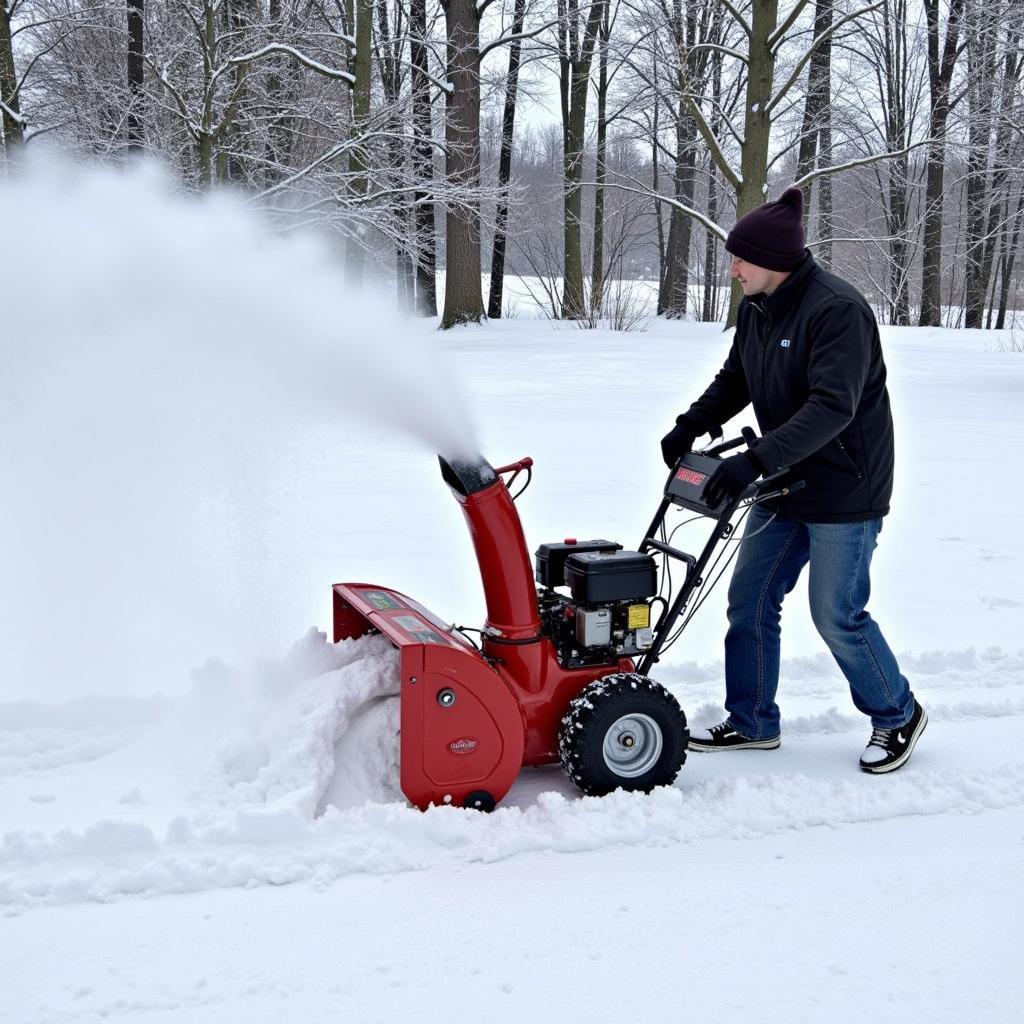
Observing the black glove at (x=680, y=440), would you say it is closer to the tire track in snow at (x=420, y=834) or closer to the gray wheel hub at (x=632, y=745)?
the gray wheel hub at (x=632, y=745)

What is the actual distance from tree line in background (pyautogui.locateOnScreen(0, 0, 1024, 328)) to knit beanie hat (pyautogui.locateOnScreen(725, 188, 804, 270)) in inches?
367

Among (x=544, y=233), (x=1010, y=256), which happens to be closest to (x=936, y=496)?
(x=544, y=233)

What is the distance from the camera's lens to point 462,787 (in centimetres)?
290

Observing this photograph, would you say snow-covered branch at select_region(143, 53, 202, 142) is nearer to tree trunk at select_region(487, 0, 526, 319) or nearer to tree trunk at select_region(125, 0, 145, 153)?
tree trunk at select_region(125, 0, 145, 153)

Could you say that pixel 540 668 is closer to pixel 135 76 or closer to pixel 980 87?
pixel 135 76

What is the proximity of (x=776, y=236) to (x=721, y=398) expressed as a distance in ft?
2.05

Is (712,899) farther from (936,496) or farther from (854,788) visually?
(936,496)

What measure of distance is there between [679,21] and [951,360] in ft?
23.7

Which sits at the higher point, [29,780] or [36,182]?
[36,182]

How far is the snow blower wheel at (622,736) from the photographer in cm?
299

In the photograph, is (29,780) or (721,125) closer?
(29,780)

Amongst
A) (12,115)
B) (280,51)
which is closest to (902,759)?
(280,51)

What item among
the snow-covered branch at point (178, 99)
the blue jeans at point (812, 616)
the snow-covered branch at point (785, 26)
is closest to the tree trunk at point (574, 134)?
the snow-covered branch at point (785, 26)


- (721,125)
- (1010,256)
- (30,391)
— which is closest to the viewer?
(30,391)
